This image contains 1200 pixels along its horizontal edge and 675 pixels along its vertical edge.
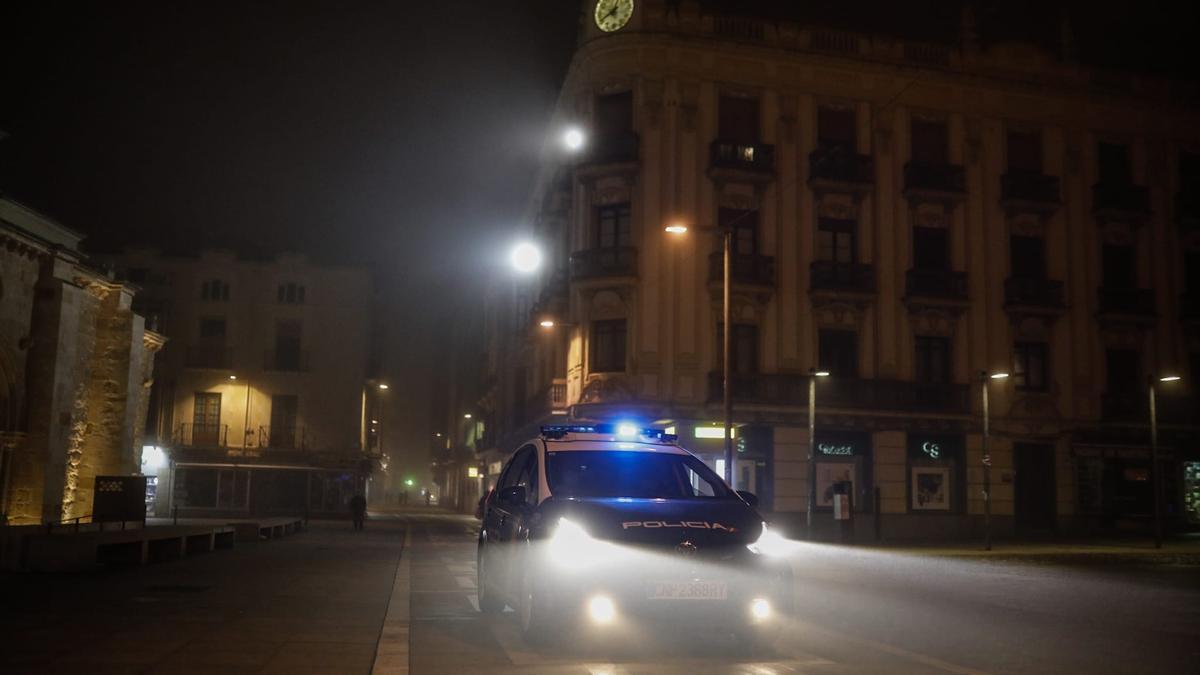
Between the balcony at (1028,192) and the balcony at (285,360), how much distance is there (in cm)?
3652

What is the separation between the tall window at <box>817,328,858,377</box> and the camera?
37.4 metres

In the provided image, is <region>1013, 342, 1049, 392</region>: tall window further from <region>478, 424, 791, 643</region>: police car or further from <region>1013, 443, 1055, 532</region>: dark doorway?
<region>478, 424, 791, 643</region>: police car

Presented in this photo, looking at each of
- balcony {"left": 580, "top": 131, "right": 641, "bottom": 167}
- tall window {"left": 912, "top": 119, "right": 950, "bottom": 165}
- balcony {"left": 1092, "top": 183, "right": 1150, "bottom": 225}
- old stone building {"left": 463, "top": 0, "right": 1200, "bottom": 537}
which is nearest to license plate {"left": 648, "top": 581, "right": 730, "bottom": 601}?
old stone building {"left": 463, "top": 0, "right": 1200, "bottom": 537}

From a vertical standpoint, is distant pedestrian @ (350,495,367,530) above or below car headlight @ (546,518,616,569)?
below

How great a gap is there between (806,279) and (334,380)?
30.7 m

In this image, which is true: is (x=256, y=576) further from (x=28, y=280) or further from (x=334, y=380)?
(x=334, y=380)

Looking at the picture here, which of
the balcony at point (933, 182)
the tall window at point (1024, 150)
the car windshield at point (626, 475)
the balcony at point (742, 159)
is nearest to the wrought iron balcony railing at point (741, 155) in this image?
the balcony at point (742, 159)

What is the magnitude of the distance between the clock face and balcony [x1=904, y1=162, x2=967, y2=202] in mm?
11099

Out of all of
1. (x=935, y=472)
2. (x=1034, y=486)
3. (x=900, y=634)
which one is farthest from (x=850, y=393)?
(x=900, y=634)

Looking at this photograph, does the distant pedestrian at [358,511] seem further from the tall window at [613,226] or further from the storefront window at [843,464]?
the storefront window at [843,464]

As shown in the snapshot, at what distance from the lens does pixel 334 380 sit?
58.9 m

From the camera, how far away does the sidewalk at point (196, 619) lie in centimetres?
821

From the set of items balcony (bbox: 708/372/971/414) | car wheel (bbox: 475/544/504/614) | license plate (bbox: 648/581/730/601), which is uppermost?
balcony (bbox: 708/372/971/414)

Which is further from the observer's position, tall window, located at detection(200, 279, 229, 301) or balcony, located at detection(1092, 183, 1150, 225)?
tall window, located at detection(200, 279, 229, 301)
